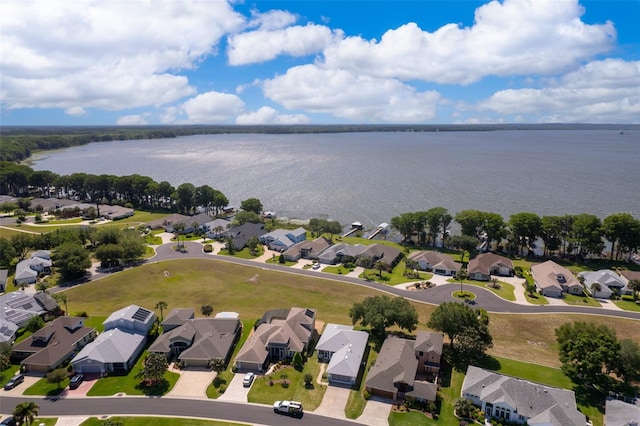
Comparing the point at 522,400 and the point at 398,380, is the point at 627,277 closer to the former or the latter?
the point at 522,400

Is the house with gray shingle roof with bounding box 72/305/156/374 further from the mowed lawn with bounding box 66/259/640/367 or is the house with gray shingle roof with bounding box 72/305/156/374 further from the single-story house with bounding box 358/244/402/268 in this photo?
the single-story house with bounding box 358/244/402/268

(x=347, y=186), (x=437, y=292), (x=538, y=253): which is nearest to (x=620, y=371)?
(x=437, y=292)

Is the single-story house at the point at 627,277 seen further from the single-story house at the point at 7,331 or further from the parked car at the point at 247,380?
the single-story house at the point at 7,331

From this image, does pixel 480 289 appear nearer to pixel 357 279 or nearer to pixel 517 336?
pixel 517 336

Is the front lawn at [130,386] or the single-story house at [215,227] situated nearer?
the front lawn at [130,386]

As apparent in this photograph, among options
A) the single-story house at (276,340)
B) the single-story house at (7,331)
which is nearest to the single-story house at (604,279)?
the single-story house at (276,340)

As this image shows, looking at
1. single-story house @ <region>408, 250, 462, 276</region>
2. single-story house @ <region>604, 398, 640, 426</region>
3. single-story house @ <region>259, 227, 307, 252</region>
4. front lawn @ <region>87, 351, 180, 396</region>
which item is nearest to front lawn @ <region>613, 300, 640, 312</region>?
single-story house @ <region>408, 250, 462, 276</region>
